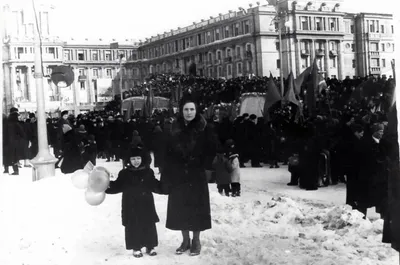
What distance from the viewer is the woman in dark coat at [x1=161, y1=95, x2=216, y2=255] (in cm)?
535

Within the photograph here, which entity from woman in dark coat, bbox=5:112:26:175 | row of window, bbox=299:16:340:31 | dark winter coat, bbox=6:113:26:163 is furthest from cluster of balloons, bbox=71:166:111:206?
row of window, bbox=299:16:340:31

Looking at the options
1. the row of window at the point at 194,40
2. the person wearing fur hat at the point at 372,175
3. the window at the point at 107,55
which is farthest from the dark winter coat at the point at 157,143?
the person wearing fur hat at the point at 372,175

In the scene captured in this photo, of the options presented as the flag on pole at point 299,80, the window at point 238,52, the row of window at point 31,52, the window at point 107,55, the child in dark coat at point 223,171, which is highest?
the window at point 238,52

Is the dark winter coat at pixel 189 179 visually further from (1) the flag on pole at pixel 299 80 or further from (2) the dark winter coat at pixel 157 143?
(1) the flag on pole at pixel 299 80

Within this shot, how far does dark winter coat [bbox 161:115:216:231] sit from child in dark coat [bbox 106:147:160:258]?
0.20m

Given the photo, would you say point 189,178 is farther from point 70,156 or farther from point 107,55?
point 107,55

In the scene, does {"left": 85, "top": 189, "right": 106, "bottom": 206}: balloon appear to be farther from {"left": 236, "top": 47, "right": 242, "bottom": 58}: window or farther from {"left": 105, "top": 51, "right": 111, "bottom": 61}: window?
{"left": 236, "top": 47, "right": 242, "bottom": 58}: window

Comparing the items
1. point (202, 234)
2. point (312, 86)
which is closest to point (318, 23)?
point (312, 86)

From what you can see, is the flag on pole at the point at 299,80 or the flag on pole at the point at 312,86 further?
the flag on pole at the point at 299,80

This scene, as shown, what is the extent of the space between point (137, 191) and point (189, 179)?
0.56 meters

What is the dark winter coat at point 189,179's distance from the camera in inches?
211

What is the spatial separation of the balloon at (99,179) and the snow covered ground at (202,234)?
2.39ft

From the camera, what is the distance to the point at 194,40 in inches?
1131

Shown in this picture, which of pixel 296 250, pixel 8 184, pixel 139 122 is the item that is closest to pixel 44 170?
pixel 8 184
